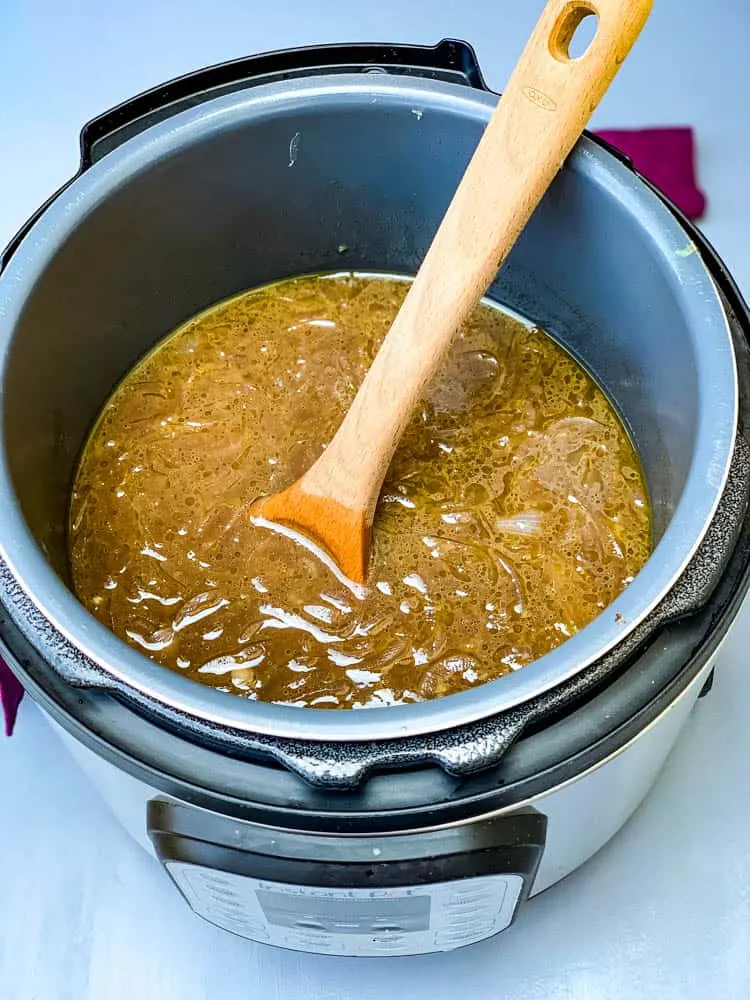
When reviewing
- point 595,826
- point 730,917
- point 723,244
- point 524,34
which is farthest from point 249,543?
point 524,34

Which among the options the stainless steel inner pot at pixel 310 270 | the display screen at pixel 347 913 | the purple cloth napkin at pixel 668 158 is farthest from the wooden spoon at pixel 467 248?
the purple cloth napkin at pixel 668 158

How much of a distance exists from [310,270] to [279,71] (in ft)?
0.91

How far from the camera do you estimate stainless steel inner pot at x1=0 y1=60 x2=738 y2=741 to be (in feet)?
3.03

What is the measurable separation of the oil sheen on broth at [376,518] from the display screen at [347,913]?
207 mm

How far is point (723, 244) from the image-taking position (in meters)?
→ 1.66

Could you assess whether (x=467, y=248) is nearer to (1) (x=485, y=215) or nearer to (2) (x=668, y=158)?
(1) (x=485, y=215)

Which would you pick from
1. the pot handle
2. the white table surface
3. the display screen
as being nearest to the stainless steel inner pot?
the pot handle

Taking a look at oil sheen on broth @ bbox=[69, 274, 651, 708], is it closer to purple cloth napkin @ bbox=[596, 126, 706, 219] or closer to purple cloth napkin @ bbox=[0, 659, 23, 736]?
purple cloth napkin @ bbox=[0, 659, 23, 736]

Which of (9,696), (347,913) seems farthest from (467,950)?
(9,696)

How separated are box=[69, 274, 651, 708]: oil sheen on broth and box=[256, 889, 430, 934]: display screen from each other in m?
0.21

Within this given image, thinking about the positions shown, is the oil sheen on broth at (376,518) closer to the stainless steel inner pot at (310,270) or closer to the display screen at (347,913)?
the stainless steel inner pot at (310,270)

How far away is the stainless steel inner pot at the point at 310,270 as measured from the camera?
3.03 ft

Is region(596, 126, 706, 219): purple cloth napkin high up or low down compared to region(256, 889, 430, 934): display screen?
up

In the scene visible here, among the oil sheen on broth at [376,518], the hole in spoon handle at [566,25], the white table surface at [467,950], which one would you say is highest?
the hole in spoon handle at [566,25]
